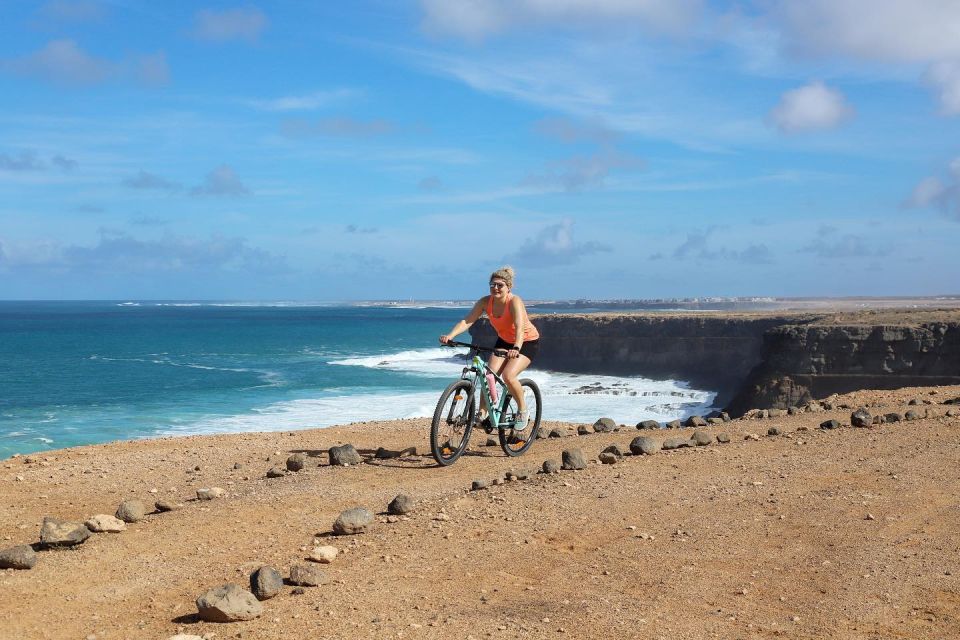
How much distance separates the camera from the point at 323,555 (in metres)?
5.98

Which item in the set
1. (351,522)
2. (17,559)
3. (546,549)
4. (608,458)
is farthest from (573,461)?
(17,559)

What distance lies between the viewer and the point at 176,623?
4992 mm

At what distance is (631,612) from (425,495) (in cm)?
356

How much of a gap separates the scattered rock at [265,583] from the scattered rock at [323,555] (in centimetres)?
63

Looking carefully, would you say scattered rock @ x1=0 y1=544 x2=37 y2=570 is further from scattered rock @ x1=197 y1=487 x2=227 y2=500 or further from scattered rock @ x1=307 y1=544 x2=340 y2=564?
scattered rock @ x1=197 y1=487 x2=227 y2=500

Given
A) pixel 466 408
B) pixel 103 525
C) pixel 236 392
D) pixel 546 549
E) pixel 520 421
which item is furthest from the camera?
pixel 236 392

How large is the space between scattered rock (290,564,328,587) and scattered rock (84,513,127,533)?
236 centimetres

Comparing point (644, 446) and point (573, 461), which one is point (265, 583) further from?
point (644, 446)

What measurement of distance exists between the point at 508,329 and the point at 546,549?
4.17 metres

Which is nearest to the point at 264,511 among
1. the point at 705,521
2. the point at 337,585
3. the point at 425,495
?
the point at 425,495

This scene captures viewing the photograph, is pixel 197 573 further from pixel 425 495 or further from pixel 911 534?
pixel 911 534

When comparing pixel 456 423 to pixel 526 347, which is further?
pixel 526 347

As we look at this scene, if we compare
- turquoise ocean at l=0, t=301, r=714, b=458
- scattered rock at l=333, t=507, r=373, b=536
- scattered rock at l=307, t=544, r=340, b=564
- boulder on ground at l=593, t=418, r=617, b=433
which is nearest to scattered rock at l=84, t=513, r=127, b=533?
scattered rock at l=333, t=507, r=373, b=536

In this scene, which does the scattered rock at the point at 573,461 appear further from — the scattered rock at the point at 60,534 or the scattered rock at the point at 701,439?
the scattered rock at the point at 60,534
